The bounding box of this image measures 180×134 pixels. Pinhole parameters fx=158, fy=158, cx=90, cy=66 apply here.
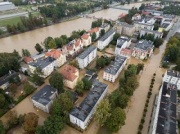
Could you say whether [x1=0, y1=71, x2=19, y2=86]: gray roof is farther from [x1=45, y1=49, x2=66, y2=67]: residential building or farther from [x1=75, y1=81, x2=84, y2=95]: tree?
[x1=75, y1=81, x2=84, y2=95]: tree

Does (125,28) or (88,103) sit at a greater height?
(125,28)

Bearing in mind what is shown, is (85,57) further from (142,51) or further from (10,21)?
(10,21)

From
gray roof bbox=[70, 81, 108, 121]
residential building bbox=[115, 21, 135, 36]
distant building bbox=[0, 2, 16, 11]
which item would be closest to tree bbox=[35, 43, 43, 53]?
gray roof bbox=[70, 81, 108, 121]

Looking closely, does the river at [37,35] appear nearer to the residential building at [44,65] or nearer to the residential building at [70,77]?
the residential building at [44,65]

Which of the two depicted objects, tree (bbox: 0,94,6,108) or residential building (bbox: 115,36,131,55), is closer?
tree (bbox: 0,94,6,108)

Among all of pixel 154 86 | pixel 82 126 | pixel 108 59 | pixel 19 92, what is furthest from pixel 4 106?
pixel 154 86

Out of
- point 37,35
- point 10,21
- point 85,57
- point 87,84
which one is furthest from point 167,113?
point 10,21
